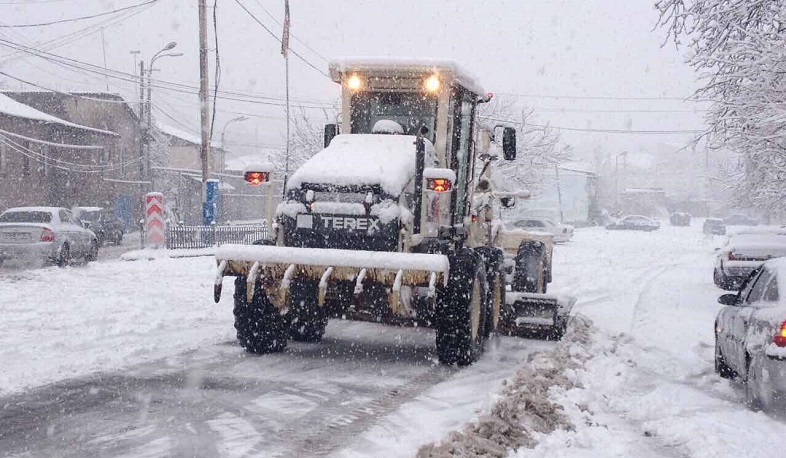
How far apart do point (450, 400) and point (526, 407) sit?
0.75m

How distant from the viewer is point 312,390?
735 centimetres

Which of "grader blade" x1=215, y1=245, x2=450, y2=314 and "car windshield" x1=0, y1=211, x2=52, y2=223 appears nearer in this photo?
"grader blade" x1=215, y1=245, x2=450, y2=314

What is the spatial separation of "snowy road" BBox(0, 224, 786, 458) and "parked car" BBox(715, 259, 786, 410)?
0.23 metres

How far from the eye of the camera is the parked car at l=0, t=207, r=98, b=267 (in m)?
20.1

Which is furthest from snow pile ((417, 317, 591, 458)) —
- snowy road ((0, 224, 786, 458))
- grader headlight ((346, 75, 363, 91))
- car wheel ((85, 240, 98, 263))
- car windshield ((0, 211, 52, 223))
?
car wheel ((85, 240, 98, 263))

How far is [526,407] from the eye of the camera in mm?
6582

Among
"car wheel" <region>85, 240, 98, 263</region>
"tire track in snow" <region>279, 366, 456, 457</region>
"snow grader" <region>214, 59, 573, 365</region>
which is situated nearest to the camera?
"tire track in snow" <region>279, 366, 456, 457</region>

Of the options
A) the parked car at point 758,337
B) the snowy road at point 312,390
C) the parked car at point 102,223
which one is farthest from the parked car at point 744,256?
the parked car at point 102,223

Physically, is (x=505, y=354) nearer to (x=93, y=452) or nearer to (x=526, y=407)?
(x=526, y=407)

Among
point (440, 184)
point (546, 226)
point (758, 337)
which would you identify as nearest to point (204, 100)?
point (546, 226)

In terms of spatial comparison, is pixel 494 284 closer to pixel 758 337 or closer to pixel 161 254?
pixel 758 337

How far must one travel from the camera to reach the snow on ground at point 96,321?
845 cm

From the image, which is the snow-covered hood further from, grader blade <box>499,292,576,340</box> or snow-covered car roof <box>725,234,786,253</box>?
snow-covered car roof <box>725,234,786,253</box>

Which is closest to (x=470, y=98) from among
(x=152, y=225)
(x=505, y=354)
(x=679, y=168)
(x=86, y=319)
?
(x=505, y=354)
